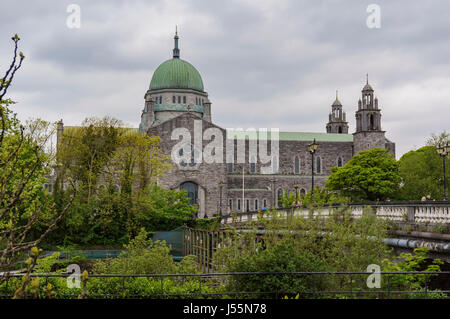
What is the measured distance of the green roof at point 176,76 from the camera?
8212cm

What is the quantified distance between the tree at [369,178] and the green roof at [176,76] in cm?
2924

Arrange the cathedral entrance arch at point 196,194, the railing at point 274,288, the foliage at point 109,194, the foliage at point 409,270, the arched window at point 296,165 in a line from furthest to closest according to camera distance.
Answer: the arched window at point 296,165
the cathedral entrance arch at point 196,194
the foliage at point 109,194
the foliage at point 409,270
the railing at point 274,288

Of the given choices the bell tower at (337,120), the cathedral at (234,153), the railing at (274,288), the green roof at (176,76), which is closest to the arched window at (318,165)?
the cathedral at (234,153)

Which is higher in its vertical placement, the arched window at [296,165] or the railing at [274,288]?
the arched window at [296,165]

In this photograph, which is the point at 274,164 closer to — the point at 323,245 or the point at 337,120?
the point at 337,120

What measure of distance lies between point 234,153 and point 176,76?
56.5 feet

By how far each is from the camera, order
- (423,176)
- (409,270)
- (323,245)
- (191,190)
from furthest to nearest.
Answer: (191,190), (423,176), (323,245), (409,270)

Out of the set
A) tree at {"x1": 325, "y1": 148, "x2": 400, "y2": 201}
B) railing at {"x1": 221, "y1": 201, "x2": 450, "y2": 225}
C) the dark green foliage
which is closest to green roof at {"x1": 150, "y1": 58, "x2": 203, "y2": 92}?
tree at {"x1": 325, "y1": 148, "x2": 400, "y2": 201}

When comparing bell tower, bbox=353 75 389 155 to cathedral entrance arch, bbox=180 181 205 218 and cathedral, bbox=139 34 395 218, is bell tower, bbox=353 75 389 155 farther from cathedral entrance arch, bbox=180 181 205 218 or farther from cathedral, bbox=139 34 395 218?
cathedral entrance arch, bbox=180 181 205 218

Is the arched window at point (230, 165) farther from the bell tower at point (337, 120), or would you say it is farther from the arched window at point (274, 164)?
the bell tower at point (337, 120)

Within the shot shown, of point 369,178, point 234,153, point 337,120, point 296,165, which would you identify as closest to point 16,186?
point 369,178

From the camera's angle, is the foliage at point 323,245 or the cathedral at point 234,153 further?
the cathedral at point 234,153

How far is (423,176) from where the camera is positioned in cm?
6019
